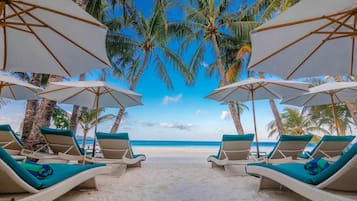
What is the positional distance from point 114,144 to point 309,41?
401 cm

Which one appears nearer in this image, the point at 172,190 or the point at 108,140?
the point at 172,190

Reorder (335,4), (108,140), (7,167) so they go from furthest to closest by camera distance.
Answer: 1. (108,140)
2. (335,4)
3. (7,167)

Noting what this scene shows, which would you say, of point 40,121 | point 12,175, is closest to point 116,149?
point 40,121

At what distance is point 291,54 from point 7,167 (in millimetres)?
3542

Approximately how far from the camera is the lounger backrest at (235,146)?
14.2ft

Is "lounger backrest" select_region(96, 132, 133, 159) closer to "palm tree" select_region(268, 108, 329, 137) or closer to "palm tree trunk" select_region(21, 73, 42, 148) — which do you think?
"palm tree trunk" select_region(21, 73, 42, 148)

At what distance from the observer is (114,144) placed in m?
4.31

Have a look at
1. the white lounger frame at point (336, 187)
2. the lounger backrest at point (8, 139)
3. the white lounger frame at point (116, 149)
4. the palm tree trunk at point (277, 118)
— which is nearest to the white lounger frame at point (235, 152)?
the white lounger frame at point (116, 149)

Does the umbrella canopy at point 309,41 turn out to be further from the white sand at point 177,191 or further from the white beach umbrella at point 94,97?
the white beach umbrella at point 94,97

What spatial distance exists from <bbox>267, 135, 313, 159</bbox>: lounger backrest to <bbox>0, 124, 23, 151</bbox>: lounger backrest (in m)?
5.41

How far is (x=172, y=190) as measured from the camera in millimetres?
2951

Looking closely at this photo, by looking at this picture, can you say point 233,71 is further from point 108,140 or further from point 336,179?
point 336,179

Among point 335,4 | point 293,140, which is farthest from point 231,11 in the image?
point 335,4

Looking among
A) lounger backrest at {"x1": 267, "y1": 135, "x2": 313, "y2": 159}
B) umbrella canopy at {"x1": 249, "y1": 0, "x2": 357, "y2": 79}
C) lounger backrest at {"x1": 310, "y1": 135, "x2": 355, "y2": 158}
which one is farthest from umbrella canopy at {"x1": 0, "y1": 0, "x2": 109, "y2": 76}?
lounger backrest at {"x1": 310, "y1": 135, "x2": 355, "y2": 158}
